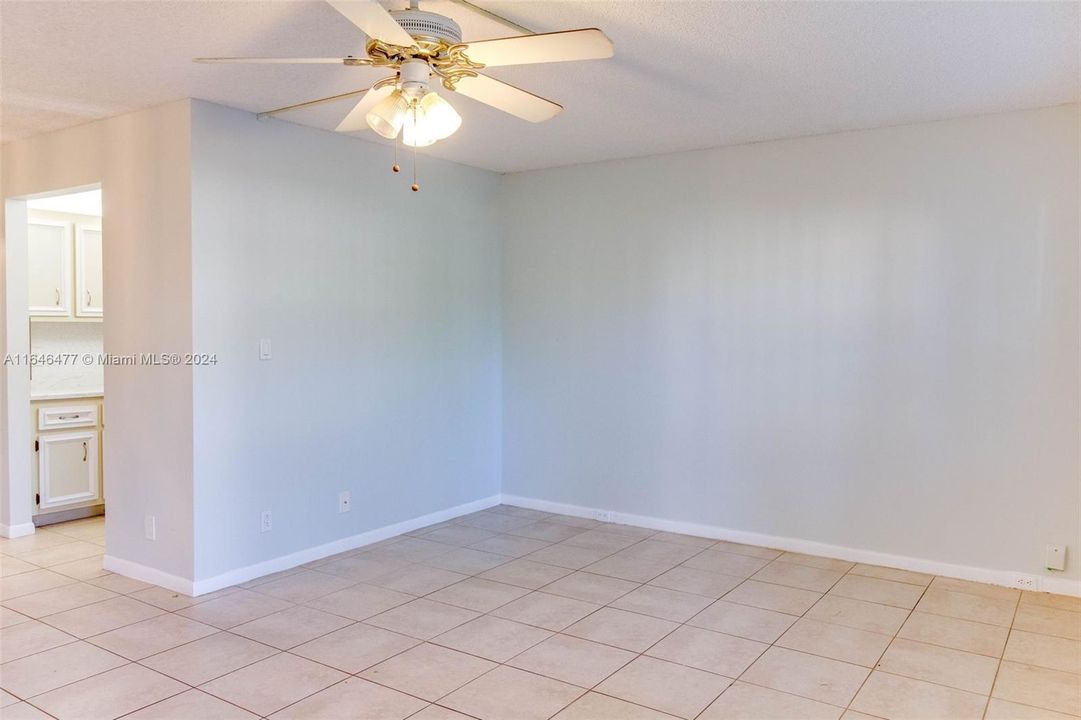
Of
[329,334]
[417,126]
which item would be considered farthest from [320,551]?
[417,126]

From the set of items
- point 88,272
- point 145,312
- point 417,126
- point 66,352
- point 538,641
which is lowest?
point 538,641

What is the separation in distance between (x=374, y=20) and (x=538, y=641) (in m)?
2.46

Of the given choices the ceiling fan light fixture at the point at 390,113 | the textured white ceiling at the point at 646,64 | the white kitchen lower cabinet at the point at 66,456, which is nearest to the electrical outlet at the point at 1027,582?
the textured white ceiling at the point at 646,64

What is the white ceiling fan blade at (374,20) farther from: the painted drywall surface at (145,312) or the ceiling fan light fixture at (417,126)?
the painted drywall surface at (145,312)

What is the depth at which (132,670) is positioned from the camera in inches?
113

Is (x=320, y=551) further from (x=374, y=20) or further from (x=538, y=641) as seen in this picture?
(x=374, y=20)

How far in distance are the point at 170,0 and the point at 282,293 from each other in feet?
5.89

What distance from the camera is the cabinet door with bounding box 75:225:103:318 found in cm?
517

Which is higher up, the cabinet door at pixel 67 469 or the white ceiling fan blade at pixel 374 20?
the white ceiling fan blade at pixel 374 20

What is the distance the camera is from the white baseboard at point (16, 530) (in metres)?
4.67

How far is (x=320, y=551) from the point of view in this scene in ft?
14.1

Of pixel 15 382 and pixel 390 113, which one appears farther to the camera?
pixel 15 382

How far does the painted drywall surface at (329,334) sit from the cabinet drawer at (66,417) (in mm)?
1944

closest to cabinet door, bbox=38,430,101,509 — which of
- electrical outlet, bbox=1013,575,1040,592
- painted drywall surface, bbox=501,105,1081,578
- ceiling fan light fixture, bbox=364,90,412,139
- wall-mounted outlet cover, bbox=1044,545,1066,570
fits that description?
painted drywall surface, bbox=501,105,1081,578
